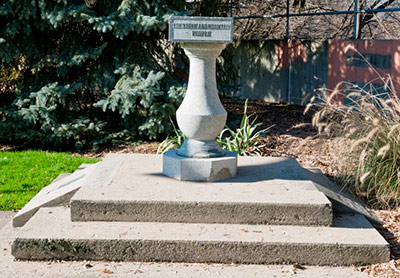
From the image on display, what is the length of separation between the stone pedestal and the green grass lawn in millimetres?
1890

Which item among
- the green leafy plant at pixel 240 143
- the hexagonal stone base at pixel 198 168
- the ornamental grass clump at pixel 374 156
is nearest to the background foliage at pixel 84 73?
the green leafy plant at pixel 240 143

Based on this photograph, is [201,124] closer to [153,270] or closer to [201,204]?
[201,204]

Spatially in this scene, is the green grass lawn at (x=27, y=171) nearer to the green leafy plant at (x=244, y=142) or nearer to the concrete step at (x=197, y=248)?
the concrete step at (x=197, y=248)

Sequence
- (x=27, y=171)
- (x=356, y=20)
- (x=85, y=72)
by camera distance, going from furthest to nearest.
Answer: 1. (x=356, y=20)
2. (x=85, y=72)
3. (x=27, y=171)

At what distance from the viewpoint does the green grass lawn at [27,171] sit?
6.46 meters

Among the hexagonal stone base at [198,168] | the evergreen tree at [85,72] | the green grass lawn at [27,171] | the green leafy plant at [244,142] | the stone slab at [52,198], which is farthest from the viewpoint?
the evergreen tree at [85,72]

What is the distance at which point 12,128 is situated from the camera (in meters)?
8.81

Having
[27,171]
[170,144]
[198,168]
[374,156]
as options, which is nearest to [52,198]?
[198,168]

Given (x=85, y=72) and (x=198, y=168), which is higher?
(x=85, y=72)

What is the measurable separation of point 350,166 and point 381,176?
46 cm

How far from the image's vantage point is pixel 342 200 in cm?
566

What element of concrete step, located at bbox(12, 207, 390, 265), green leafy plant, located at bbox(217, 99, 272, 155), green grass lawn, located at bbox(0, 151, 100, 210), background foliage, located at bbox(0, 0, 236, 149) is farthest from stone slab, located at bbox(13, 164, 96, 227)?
background foliage, located at bbox(0, 0, 236, 149)

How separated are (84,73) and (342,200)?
544cm

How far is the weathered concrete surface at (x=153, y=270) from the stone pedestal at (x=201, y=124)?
1270 mm
